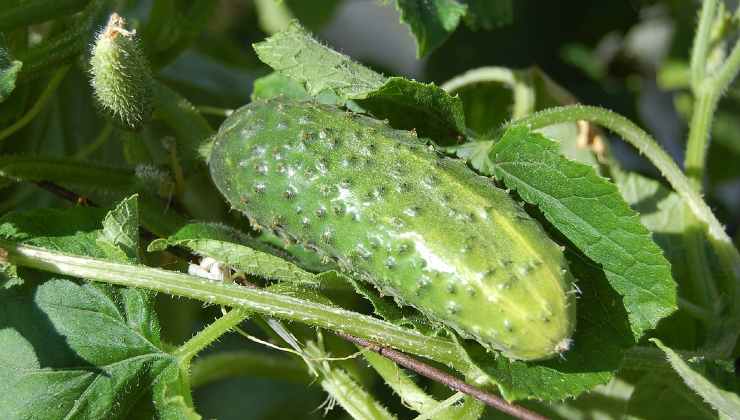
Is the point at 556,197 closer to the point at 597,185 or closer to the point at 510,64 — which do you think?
the point at 597,185

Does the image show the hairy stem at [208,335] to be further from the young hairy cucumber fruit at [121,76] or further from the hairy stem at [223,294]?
the young hairy cucumber fruit at [121,76]

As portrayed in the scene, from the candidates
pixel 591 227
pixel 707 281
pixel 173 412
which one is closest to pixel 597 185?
pixel 591 227

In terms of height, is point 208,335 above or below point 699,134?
below

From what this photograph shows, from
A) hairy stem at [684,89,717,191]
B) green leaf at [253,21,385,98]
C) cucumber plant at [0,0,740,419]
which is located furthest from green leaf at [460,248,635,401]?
hairy stem at [684,89,717,191]

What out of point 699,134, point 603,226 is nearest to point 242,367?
point 603,226

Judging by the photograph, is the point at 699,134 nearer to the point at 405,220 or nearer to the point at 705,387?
the point at 705,387

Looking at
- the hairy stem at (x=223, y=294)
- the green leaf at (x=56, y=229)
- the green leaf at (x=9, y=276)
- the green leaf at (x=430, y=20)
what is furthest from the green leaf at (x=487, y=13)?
the green leaf at (x=9, y=276)

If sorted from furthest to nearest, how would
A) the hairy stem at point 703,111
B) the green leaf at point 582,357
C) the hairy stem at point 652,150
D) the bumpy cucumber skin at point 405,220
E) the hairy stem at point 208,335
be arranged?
the hairy stem at point 703,111 → the hairy stem at point 652,150 → the hairy stem at point 208,335 → the green leaf at point 582,357 → the bumpy cucumber skin at point 405,220
